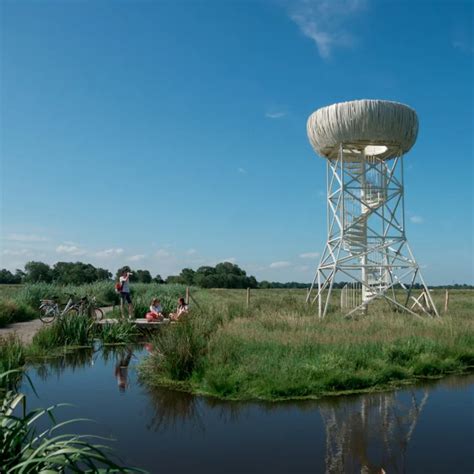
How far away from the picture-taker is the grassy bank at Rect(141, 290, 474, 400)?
8.86 meters

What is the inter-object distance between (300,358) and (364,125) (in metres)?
10.7

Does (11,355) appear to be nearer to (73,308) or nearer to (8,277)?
(73,308)

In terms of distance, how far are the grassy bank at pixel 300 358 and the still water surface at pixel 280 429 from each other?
1.60 feet

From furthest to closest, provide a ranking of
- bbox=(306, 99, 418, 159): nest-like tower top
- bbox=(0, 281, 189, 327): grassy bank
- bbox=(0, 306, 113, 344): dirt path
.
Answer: bbox=(0, 281, 189, 327): grassy bank, bbox=(306, 99, 418, 159): nest-like tower top, bbox=(0, 306, 113, 344): dirt path

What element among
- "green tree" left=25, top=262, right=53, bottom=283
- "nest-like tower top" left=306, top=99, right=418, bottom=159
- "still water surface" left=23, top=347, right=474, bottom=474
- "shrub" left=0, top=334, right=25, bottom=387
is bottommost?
"still water surface" left=23, top=347, right=474, bottom=474

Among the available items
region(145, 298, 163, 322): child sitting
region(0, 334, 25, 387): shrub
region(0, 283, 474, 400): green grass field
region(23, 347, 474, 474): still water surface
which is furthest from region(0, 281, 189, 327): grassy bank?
region(23, 347, 474, 474): still water surface

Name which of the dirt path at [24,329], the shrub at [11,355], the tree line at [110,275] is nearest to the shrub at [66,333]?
the dirt path at [24,329]

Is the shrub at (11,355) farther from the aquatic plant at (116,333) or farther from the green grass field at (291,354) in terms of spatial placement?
the aquatic plant at (116,333)

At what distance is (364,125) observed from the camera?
18.0m

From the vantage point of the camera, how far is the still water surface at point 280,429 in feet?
18.4

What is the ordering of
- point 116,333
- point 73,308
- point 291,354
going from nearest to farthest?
point 291,354 → point 116,333 → point 73,308

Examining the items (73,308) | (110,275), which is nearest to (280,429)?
(73,308)

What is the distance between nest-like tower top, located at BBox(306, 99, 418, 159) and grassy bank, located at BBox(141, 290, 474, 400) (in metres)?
7.64

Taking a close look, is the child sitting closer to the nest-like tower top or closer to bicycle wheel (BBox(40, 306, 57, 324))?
bicycle wheel (BBox(40, 306, 57, 324))
